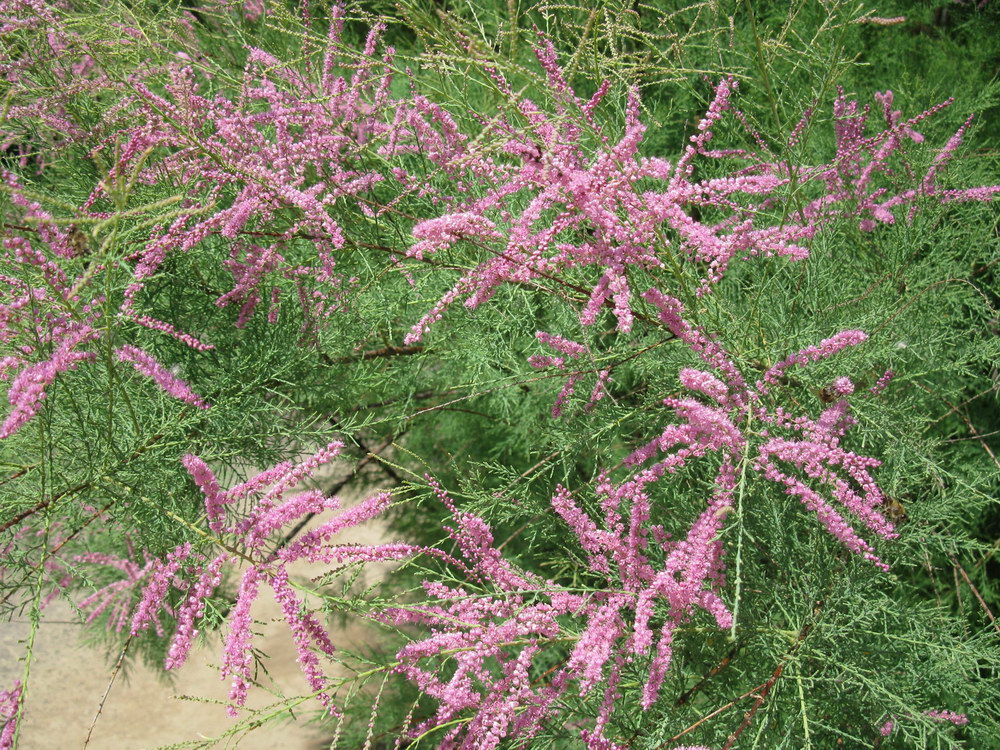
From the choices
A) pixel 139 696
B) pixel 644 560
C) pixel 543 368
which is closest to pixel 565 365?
pixel 543 368

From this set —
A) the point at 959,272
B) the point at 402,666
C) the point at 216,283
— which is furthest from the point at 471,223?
the point at 959,272

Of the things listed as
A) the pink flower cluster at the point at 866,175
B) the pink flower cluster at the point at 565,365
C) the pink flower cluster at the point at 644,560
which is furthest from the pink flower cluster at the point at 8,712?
the pink flower cluster at the point at 866,175

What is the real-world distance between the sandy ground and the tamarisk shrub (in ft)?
7.47

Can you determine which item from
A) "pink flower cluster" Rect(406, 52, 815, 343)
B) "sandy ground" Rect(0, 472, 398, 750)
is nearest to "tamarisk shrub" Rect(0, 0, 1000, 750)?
"pink flower cluster" Rect(406, 52, 815, 343)

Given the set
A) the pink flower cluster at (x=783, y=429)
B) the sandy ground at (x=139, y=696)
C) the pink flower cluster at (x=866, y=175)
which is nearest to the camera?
the pink flower cluster at (x=783, y=429)

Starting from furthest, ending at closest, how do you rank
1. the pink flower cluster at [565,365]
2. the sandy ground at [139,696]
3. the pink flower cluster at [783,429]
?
the sandy ground at [139,696]
the pink flower cluster at [565,365]
the pink flower cluster at [783,429]

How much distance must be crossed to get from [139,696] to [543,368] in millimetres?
4387

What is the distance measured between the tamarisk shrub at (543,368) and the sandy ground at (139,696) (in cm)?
228

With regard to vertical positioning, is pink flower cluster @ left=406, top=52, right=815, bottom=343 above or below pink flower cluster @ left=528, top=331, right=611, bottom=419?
above

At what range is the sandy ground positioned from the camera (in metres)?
4.82

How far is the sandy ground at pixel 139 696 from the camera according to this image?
4.82 metres

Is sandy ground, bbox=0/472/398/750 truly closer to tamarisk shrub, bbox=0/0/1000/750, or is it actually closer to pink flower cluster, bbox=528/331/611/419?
tamarisk shrub, bbox=0/0/1000/750

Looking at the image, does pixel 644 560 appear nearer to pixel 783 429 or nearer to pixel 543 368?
pixel 783 429

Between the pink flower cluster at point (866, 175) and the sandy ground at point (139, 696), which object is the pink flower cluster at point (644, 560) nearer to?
the pink flower cluster at point (866, 175)
